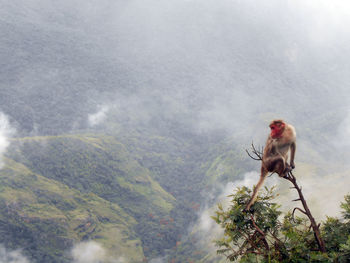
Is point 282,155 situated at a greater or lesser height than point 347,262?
greater

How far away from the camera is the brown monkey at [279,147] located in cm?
1215

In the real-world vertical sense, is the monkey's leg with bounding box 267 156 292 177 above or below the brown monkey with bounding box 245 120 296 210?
below

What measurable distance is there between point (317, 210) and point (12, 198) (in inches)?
6551

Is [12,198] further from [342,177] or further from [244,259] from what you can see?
[244,259]

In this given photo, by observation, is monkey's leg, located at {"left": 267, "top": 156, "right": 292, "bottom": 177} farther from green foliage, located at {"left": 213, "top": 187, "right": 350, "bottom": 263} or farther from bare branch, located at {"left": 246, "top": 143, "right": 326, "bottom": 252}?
green foliage, located at {"left": 213, "top": 187, "right": 350, "bottom": 263}

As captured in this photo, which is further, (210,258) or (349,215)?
(210,258)

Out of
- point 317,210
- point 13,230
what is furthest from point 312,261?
point 13,230

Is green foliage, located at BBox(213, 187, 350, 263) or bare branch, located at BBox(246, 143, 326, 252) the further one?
green foliage, located at BBox(213, 187, 350, 263)

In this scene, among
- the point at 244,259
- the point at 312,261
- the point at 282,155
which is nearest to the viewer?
the point at 282,155

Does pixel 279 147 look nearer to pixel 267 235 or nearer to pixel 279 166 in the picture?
pixel 279 166

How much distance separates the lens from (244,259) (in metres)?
15.2

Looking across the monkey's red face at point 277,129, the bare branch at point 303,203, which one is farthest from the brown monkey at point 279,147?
the bare branch at point 303,203

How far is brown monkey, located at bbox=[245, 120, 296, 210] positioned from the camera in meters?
12.1

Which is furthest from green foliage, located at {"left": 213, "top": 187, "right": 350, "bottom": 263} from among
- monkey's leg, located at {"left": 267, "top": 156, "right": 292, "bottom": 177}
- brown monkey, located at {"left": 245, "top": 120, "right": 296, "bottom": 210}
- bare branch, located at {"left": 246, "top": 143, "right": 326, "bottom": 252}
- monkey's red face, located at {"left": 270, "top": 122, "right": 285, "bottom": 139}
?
monkey's red face, located at {"left": 270, "top": 122, "right": 285, "bottom": 139}
